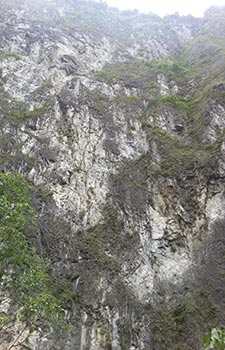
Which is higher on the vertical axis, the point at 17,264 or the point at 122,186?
the point at 122,186

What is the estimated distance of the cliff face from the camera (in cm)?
1505

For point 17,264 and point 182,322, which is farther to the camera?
point 182,322

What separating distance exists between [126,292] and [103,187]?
618 cm

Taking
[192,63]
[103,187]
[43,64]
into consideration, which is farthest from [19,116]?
[192,63]

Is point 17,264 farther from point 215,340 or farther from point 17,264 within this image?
point 215,340

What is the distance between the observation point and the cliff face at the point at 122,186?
49.4ft

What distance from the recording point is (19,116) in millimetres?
23828

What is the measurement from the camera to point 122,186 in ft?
66.3

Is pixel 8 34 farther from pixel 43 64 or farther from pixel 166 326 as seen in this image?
Result: pixel 166 326

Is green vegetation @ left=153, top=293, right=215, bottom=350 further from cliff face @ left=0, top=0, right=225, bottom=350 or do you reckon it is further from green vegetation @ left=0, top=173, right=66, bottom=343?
green vegetation @ left=0, top=173, right=66, bottom=343

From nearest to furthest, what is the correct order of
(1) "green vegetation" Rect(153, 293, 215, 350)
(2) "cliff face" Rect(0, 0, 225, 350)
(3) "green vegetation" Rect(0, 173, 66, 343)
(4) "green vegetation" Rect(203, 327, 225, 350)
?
(4) "green vegetation" Rect(203, 327, 225, 350) < (3) "green vegetation" Rect(0, 173, 66, 343) < (1) "green vegetation" Rect(153, 293, 215, 350) < (2) "cliff face" Rect(0, 0, 225, 350)

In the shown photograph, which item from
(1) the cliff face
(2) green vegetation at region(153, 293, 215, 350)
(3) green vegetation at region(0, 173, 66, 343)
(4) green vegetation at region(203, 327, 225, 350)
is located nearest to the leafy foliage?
(3) green vegetation at region(0, 173, 66, 343)

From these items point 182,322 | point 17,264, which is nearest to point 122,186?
point 182,322

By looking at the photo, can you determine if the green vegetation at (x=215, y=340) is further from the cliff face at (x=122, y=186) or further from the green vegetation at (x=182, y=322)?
the green vegetation at (x=182, y=322)
